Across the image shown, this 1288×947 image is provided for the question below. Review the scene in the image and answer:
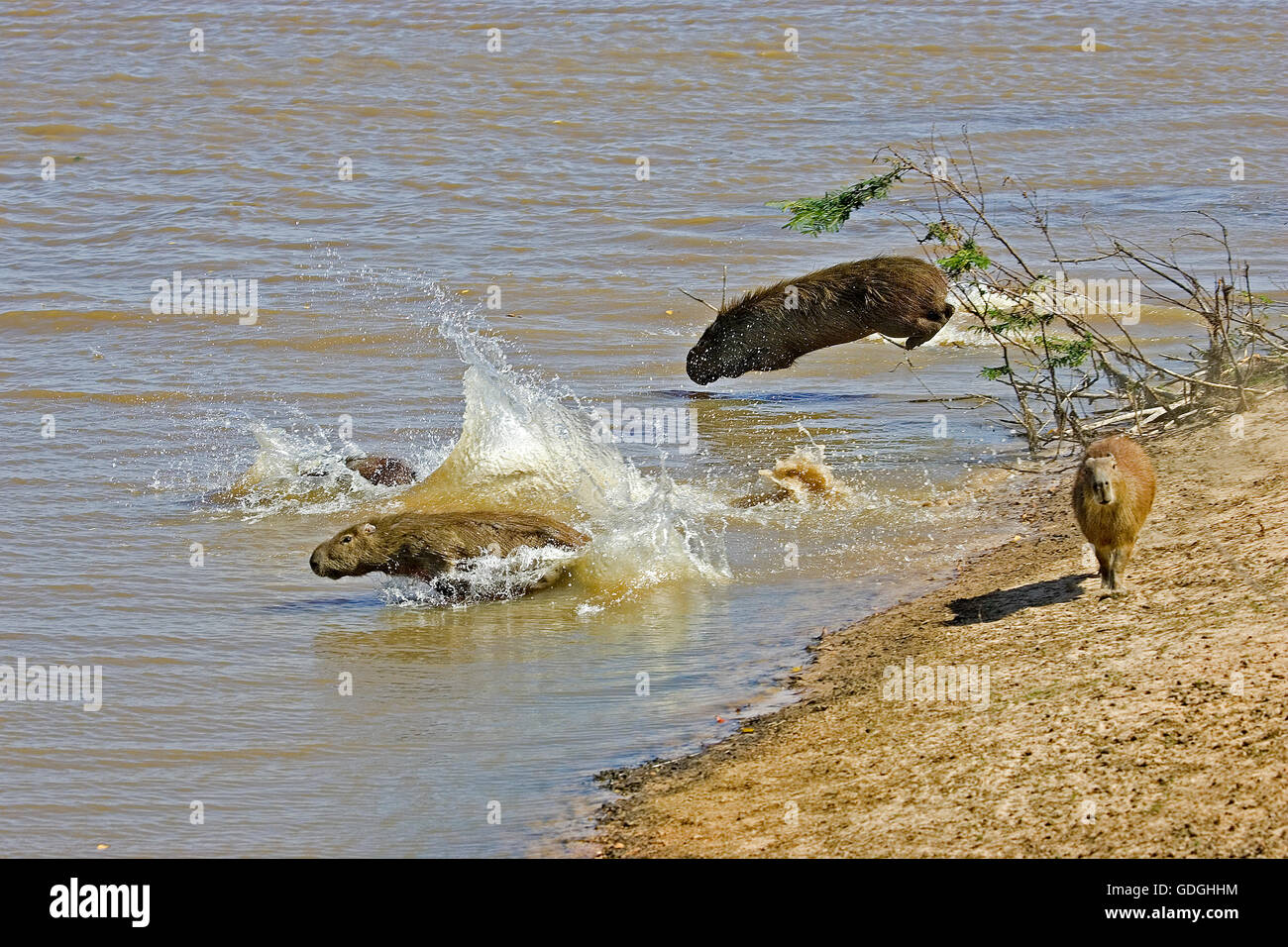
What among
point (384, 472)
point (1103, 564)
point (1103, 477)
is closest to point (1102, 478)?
point (1103, 477)

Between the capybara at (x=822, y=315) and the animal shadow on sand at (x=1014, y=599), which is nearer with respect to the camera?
the animal shadow on sand at (x=1014, y=599)

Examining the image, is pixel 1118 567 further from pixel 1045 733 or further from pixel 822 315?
pixel 822 315

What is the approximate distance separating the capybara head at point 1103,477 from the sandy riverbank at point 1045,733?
448 mm

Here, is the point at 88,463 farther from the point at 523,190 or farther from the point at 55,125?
the point at 55,125

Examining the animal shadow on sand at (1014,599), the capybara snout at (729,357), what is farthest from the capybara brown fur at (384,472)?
the animal shadow on sand at (1014,599)

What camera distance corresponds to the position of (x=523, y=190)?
15664 mm

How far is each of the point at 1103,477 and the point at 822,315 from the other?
511cm

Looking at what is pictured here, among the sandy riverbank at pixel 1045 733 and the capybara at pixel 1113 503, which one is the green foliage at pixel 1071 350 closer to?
the sandy riverbank at pixel 1045 733

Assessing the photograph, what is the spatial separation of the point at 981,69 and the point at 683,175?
590 centimetres

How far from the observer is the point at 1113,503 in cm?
578

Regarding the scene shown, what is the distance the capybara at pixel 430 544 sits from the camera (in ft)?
23.2

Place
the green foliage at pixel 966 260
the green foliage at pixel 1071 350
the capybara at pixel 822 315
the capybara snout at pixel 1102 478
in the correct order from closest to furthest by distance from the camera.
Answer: the capybara snout at pixel 1102 478
the green foliage at pixel 966 260
the green foliage at pixel 1071 350
the capybara at pixel 822 315

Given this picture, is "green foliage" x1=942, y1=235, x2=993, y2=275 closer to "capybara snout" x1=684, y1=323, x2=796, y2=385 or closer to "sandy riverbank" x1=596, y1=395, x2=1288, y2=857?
"sandy riverbank" x1=596, y1=395, x2=1288, y2=857

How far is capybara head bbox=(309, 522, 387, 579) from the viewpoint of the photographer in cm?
713
